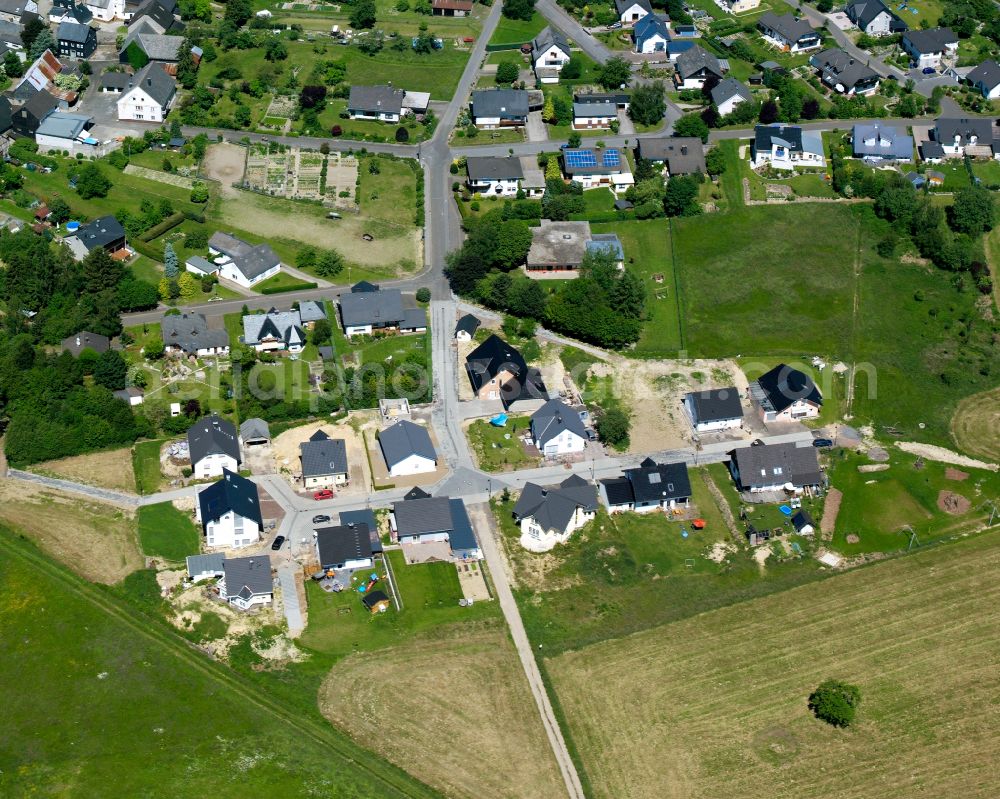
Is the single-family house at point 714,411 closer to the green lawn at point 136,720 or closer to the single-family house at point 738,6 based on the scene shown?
the green lawn at point 136,720

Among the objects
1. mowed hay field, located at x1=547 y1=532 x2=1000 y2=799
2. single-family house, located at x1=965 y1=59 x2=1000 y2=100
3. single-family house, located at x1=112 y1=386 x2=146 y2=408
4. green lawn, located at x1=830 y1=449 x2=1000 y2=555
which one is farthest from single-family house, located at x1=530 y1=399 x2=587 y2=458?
single-family house, located at x1=965 y1=59 x2=1000 y2=100

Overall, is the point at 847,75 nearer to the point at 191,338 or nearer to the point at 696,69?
the point at 696,69

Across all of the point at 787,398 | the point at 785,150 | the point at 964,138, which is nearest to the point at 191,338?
the point at 787,398

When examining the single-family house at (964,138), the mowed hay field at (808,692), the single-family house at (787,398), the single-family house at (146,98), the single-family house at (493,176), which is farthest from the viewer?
the single-family house at (146,98)

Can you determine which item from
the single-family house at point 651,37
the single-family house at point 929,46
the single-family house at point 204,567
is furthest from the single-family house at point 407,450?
the single-family house at point 929,46

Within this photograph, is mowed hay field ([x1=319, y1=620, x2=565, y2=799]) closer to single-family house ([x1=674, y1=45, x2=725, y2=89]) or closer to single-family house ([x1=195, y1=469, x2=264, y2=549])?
single-family house ([x1=195, y1=469, x2=264, y2=549])

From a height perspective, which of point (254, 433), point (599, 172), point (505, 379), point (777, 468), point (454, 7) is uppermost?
point (454, 7)
